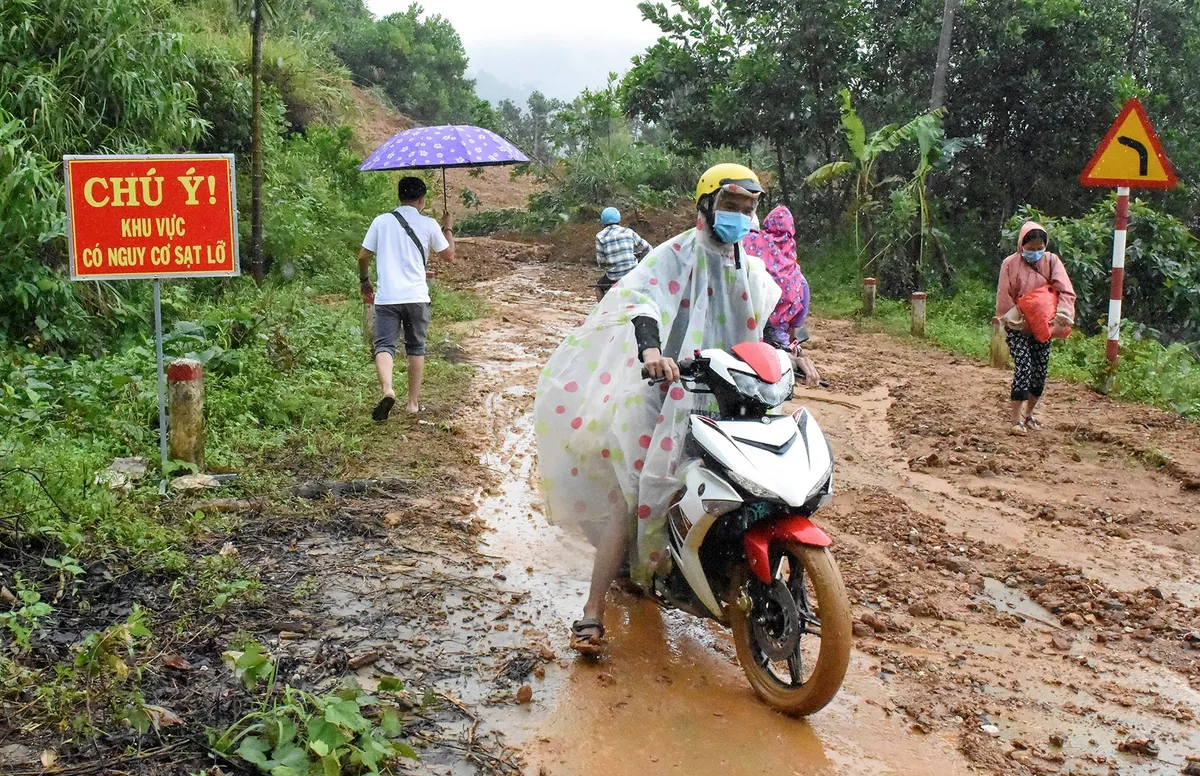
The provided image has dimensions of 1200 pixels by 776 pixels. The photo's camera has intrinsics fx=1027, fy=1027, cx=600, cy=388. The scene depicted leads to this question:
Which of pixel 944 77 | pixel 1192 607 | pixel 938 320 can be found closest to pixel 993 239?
pixel 944 77

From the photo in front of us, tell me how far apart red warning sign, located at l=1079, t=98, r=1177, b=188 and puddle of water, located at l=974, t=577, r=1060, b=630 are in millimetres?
5094

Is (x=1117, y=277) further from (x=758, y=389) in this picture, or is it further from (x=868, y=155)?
(x=868, y=155)

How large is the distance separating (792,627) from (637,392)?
1.08 meters

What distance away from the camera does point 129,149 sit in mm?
10555

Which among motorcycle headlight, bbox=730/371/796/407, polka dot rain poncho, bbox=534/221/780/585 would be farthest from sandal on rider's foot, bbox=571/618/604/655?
motorcycle headlight, bbox=730/371/796/407

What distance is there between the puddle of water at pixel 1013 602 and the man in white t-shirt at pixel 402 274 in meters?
4.31

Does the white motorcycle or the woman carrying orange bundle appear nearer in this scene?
the white motorcycle

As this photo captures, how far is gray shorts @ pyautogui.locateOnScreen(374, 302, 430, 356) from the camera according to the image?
7645mm

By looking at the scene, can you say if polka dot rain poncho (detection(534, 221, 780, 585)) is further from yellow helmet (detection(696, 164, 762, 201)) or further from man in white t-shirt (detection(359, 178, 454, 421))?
man in white t-shirt (detection(359, 178, 454, 421))

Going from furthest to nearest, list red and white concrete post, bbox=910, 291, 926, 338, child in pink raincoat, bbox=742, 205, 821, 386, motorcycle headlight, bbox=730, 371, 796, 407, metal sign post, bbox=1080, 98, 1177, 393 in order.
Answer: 1. red and white concrete post, bbox=910, 291, 926, 338
2. metal sign post, bbox=1080, 98, 1177, 393
3. child in pink raincoat, bbox=742, 205, 821, 386
4. motorcycle headlight, bbox=730, 371, 796, 407

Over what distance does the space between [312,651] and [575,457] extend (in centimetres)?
127

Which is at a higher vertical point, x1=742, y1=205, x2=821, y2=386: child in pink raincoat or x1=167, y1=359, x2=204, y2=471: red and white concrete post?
x1=742, y1=205, x2=821, y2=386: child in pink raincoat

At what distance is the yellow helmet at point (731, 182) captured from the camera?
3.97 metres

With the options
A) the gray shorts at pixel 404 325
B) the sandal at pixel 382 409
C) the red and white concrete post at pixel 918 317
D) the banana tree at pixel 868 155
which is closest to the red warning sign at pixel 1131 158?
the red and white concrete post at pixel 918 317
